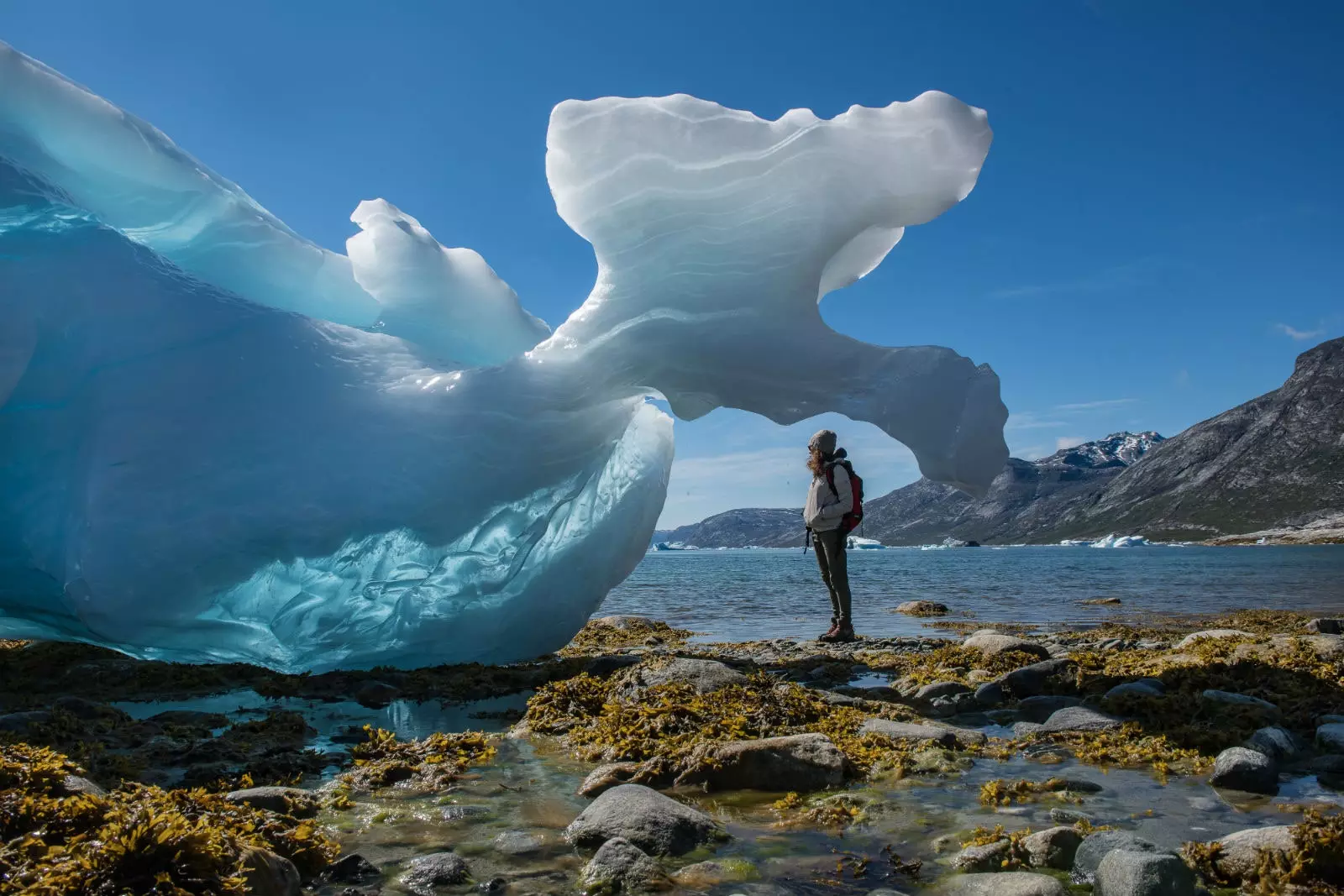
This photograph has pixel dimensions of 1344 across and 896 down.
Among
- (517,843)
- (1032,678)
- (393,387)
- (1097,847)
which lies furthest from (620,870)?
(393,387)

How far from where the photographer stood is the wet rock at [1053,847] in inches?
122

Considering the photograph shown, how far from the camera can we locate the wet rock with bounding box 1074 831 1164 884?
9.61 ft

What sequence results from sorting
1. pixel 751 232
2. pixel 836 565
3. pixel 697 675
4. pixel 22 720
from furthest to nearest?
1. pixel 836 565
2. pixel 751 232
3. pixel 697 675
4. pixel 22 720

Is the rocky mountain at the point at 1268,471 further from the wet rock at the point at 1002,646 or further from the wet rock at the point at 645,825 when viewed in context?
the wet rock at the point at 645,825

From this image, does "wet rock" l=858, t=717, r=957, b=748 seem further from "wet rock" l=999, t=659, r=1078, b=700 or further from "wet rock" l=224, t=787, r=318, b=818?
"wet rock" l=224, t=787, r=318, b=818

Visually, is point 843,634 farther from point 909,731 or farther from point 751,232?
point 909,731

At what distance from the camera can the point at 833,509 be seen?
10047 millimetres

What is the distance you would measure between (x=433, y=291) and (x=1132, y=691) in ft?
28.1

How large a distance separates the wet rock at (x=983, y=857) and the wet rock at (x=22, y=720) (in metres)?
4.92

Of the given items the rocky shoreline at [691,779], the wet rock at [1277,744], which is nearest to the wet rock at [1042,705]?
the rocky shoreline at [691,779]

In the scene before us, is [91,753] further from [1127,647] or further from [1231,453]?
[1231,453]

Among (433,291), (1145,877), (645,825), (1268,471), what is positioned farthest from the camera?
(1268,471)

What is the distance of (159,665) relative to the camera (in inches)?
318

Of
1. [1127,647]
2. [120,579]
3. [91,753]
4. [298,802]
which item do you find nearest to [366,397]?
[120,579]
